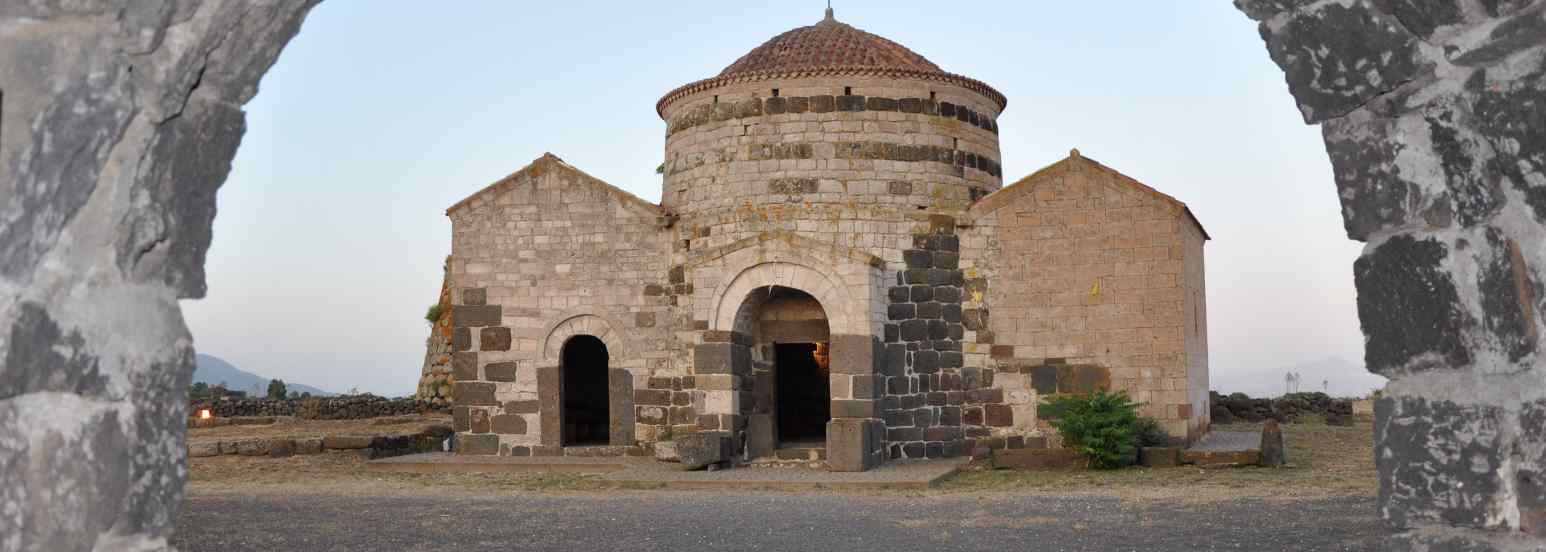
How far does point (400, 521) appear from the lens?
1225cm

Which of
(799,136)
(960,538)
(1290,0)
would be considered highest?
(799,136)

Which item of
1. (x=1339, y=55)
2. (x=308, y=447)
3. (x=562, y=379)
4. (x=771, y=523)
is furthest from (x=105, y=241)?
(x=308, y=447)

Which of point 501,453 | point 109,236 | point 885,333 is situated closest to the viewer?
point 109,236

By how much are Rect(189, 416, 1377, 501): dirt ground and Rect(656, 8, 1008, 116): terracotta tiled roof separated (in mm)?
5724

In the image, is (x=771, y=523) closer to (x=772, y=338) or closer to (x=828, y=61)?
(x=772, y=338)

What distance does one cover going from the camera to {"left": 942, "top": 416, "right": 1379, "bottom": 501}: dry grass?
45.3ft

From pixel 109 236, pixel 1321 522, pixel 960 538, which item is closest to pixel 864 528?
pixel 960 538

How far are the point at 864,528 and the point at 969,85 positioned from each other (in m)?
10.2

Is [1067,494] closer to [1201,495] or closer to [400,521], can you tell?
[1201,495]

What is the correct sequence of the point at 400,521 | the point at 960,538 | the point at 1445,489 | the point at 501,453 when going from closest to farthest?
1. the point at 1445,489
2. the point at 960,538
3. the point at 400,521
4. the point at 501,453

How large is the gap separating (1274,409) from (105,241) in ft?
89.0

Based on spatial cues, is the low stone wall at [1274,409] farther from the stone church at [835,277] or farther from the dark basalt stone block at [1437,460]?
the dark basalt stone block at [1437,460]

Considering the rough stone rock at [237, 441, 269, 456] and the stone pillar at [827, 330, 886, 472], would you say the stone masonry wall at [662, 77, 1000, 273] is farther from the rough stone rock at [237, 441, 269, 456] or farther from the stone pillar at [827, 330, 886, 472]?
the rough stone rock at [237, 441, 269, 456]

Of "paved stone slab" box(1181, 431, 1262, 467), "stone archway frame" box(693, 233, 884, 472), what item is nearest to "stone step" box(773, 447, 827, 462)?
"stone archway frame" box(693, 233, 884, 472)
